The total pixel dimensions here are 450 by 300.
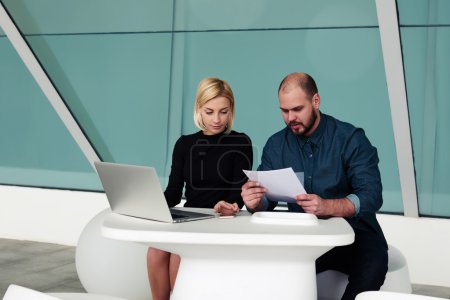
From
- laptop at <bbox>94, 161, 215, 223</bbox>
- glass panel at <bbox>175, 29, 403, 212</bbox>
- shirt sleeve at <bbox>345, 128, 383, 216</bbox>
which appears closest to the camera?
laptop at <bbox>94, 161, 215, 223</bbox>

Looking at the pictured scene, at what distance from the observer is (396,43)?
420 cm

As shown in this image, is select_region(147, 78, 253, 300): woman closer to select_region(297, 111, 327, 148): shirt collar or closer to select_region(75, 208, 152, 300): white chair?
select_region(297, 111, 327, 148): shirt collar

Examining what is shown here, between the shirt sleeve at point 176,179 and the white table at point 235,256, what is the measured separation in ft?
2.62

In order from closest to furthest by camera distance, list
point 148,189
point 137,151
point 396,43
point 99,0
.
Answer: point 148,189
point 396,43
point 99,0
point 137,151

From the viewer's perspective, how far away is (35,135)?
618 centimetres

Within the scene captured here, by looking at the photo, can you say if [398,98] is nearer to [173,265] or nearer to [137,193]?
[173,265]

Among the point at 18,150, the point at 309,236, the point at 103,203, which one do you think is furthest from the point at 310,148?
the point at 18,150

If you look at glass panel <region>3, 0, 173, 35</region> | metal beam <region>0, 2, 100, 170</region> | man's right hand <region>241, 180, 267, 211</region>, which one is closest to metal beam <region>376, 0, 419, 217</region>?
glass panel <region>3, 0, 173, 35</region>

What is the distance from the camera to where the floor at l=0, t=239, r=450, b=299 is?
4.46 metres

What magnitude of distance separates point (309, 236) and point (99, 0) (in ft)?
12.5

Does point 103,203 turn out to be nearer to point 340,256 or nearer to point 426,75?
point 426,75

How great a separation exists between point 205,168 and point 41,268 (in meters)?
2.34

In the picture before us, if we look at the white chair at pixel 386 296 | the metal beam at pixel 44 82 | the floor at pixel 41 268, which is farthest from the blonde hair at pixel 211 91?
the metal beam at pixel 44 82

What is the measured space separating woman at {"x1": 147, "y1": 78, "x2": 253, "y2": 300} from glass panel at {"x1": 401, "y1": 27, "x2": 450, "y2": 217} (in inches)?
71.9
